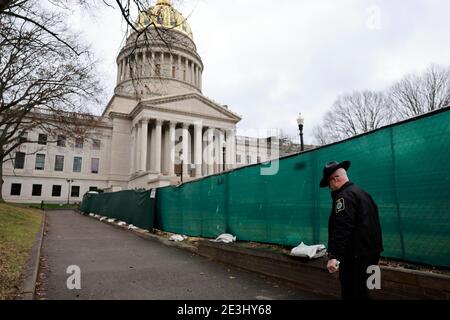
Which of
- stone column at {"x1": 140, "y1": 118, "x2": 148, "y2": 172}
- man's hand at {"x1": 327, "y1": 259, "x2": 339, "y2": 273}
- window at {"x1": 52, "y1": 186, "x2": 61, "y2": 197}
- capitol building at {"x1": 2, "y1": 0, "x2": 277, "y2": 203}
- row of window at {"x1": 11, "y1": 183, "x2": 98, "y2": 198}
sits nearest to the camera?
man's hand at {"x1": 327, "y1": 259, "x2": 339, "y2": 273}

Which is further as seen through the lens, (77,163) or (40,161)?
(77,163)

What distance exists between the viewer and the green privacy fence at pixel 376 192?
13.2 feet

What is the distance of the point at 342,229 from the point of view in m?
3.09

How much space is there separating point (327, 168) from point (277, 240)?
12.1 feet

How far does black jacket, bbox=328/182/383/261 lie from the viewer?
3061 mm

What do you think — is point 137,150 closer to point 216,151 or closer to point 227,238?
point 216,151

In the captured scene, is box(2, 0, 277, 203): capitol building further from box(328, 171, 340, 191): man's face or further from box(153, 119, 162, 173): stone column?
box(328, 171, 340, 191): man's face

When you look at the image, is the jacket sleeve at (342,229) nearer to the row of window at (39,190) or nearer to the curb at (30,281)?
the curb at (30,281)

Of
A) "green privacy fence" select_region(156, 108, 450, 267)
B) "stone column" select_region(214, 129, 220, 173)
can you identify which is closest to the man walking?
"green privacy fence" select_region(156, 108, 450, 267)

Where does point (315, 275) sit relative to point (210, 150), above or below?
below

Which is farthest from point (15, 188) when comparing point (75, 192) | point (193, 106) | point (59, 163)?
point (193, 106)

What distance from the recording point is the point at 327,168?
11.2ft

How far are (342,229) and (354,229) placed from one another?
14 centimetres
